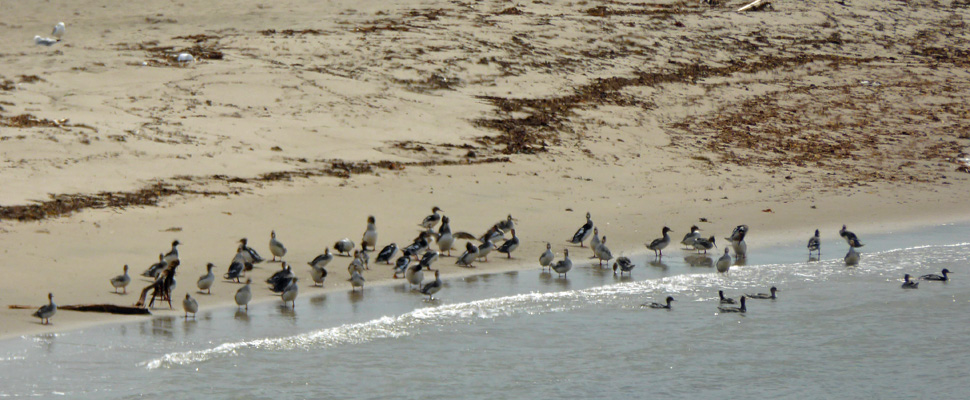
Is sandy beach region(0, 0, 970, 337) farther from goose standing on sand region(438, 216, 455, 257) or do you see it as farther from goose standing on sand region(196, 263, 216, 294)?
goose standing on sand region(438, 216, 455, 257)

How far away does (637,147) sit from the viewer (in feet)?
54.6

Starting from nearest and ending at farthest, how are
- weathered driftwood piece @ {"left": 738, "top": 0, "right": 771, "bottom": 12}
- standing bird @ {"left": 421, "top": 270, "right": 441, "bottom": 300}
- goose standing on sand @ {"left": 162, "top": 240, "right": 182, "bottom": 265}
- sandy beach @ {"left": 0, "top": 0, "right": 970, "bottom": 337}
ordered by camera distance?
goose standing on sand @ {"left": 162, "top": 240, "right": 182, "bottom": 265}
standing bird @ {"left": 421, "top": 270, "right": 441, "bottom": 300}
sandy beach @ {"left": 0, "top": 0, "right": 970, "bottom": 337}
weathered driftwood piece @ {"left": 738, "top": 0, "right": 771, "bottom": 12}

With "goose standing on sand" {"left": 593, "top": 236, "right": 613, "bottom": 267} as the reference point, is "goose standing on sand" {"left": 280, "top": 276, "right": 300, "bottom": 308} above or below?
below

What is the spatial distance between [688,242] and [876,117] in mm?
7427

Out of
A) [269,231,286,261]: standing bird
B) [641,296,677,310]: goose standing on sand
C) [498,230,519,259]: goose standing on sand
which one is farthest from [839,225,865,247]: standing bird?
[269,231,286,261]: standing bird

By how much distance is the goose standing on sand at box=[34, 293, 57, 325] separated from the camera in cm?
874

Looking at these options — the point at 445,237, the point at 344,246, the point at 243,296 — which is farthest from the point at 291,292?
the point at 445,237

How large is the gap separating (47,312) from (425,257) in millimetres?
4137

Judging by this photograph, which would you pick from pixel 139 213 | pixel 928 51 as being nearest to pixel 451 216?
pixel 139 213

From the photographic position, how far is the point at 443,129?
16141 mm

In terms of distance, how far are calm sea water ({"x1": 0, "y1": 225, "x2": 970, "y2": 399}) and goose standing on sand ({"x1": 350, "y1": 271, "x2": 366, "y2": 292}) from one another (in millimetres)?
182

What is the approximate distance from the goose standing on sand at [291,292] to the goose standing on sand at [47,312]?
2.03 metres

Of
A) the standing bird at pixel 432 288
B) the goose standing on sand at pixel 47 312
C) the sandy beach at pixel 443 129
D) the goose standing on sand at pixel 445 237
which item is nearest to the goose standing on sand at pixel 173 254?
the sandy beach at pixel 443 129

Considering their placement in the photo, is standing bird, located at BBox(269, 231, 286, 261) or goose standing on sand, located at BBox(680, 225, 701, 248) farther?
goose standing on sand, located at BBox(680, 225, 701, 248)
